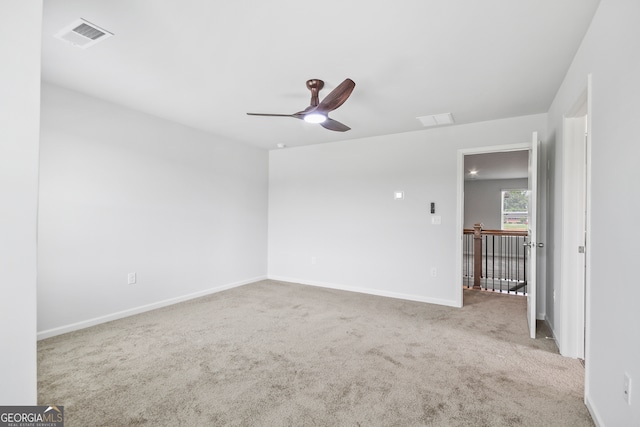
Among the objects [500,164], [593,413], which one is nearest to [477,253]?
[500,164]

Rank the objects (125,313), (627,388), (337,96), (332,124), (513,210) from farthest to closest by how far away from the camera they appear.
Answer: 1. (513,210)
2. (125,313)
3. (332,124)
4. (337,96)
5. (627,388)

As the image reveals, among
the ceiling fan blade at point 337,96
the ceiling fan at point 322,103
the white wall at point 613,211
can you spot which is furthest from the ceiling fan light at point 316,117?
the white wall at point 613,211

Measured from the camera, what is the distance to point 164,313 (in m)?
3.74

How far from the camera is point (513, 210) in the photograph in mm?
10320

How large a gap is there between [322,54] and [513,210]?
10.2 meters

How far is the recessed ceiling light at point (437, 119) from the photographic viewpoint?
12.5 feet

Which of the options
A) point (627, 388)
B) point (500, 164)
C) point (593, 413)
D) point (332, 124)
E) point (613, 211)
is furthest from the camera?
point (500, 164)

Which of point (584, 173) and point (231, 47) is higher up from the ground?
point (231, 47)

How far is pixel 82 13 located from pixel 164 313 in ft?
9.93

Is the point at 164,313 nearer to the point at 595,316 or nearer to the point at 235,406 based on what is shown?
the point at 235,406

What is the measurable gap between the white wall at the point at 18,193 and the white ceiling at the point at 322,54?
0.91 m

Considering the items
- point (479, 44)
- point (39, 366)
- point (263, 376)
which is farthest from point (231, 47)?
point (39, 366)

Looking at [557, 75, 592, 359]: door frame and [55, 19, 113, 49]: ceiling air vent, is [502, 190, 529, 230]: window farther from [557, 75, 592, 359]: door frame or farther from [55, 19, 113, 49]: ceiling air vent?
[55, 19, 113, 49]: ceiling air vent

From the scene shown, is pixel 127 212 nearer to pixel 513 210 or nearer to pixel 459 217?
pixel 459 217
